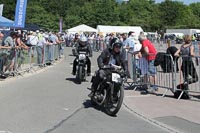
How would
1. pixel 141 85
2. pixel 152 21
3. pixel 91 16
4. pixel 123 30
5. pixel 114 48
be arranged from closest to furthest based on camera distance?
pixel 114 48
pixel 141 85
pixel 123 30
pixel 91 16
pixel 152 21

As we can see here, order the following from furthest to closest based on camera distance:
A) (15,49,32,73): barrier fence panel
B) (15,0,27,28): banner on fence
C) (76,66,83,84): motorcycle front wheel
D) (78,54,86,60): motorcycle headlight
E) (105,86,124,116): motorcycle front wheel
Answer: (15,0,27,28): banner on fence → (15,49,32,73): barrier fence panel → (78,54,86,60): motorcycle headlight → (76,66,83,84): motorcycle front wheel → (105,86,124,116): motorcycle front wheel

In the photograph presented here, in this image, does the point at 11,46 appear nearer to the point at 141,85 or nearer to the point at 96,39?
the point at 141,85

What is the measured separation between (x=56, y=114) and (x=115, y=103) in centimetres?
137

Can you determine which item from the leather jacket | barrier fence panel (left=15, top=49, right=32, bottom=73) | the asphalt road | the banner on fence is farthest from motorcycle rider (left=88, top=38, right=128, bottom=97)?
the banner on fence

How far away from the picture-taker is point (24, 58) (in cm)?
1817

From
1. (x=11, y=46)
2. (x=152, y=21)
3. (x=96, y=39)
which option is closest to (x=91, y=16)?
(x=152, y=21)

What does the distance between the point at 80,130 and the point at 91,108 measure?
2589mm

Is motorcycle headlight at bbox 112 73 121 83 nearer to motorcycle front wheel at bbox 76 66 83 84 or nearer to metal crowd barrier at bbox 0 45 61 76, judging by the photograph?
motorcycle front wheel at bbox 76 66 83 84

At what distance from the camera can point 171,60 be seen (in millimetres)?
12672

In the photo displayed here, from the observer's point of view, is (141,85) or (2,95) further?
(141,85)

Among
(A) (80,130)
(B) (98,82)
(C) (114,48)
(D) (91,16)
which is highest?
(D) (91,16)

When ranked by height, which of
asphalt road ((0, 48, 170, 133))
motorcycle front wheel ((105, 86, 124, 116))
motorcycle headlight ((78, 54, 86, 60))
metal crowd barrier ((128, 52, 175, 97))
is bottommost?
asphalt road ((0, 48, 170, 133))

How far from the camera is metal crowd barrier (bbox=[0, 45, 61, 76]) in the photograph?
53.7ft

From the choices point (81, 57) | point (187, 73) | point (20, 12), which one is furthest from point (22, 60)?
point (20, 12)
